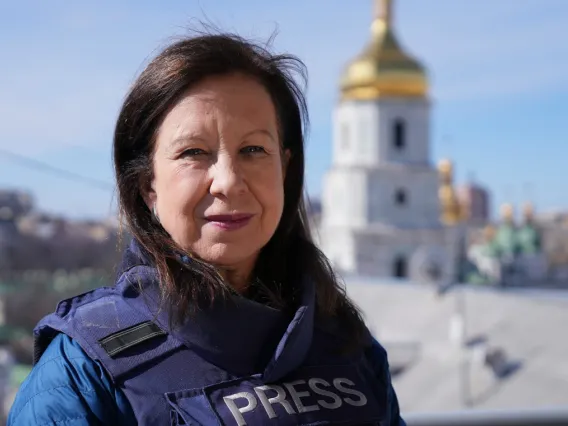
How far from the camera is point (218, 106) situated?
1.38 m

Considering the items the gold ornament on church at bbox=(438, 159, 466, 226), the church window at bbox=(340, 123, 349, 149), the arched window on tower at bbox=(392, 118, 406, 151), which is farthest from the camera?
the gold ornament on church at bbox=(438, 159, 466, 226)

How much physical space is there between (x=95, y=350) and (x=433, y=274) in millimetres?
26134

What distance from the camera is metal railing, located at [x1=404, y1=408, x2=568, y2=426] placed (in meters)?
2.03

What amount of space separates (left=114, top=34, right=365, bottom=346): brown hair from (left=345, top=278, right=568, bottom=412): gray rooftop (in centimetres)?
857

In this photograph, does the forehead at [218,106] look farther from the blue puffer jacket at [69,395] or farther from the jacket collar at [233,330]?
the blue puffer jacket at [69,395]

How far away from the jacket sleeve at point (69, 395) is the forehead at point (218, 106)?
34 cm

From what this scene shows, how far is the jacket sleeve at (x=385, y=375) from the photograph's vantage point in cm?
153

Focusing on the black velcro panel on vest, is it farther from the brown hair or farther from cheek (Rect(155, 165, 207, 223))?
cheek (Rect(155, 165, 207, 223))

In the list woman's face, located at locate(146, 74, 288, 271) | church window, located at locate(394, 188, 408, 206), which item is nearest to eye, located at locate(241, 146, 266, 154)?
woman's face, located at locate(146, 74, 288, 271)

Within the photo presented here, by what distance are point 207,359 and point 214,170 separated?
0.27 metres

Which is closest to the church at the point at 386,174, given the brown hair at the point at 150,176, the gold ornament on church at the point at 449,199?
the gold ornament on church at the point at 449,199

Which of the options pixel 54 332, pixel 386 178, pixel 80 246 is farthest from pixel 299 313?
pixel 80 246

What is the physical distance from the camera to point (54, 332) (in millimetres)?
1325

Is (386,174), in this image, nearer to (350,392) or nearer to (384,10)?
(384,10)
